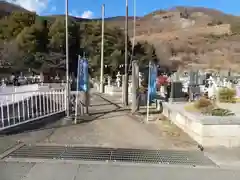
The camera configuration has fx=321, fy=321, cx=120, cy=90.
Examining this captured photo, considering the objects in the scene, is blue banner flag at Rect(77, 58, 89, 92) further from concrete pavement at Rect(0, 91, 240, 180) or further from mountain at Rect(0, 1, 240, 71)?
mountain at Rect(0, 1, 240, 71)

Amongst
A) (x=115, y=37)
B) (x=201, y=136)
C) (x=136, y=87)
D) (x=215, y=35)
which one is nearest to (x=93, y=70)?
(x=115, y=37)

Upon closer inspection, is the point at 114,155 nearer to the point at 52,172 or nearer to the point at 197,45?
the point at 52,172

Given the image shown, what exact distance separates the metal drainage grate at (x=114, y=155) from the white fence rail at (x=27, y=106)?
2.19 metres

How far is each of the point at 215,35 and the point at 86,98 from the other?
84.8 meters

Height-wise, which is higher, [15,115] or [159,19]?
[159,19]

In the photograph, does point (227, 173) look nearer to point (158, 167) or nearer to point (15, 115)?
point (158, 167)

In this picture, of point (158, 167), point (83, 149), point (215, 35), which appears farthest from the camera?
point (215, 35)

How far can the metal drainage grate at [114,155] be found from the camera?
612 cm

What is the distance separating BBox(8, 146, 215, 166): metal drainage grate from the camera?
6.12m

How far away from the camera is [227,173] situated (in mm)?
5492

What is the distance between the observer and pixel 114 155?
639cm

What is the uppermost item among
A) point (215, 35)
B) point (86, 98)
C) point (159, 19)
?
point (159, 19)

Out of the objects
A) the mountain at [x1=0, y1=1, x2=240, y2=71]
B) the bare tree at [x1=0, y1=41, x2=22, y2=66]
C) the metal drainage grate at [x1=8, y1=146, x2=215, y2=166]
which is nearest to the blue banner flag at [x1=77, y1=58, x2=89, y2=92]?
the metal drainage grate at [x1=8, y1=146, x2=215, y2=166]

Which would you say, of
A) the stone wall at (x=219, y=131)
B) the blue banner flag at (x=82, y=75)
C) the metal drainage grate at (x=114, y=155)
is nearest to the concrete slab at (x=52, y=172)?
the metal drainage grate at (x=114, y=155)
